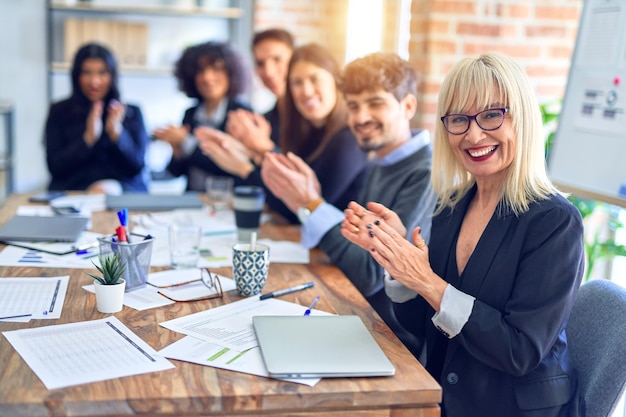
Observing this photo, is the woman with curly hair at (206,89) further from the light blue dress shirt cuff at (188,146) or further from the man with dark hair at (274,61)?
the man with dark hair at (274,61)

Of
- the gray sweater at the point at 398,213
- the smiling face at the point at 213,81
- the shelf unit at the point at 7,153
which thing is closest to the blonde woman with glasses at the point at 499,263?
the gray sweater at the point at 398,213

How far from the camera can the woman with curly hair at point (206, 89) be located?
343 cm

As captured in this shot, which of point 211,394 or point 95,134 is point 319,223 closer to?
point 211,394

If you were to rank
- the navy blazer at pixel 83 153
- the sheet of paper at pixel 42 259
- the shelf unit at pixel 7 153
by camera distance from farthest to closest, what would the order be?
the shelf unit at pixel 7 153
the navy blazer at pixel 83 153
the sheet of paper at pixel 42 259

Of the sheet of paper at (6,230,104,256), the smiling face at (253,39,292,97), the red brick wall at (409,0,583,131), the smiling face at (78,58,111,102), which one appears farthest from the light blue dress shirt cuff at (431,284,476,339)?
the smiling face at (78,58,111,102)

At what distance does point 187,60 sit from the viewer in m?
3.81

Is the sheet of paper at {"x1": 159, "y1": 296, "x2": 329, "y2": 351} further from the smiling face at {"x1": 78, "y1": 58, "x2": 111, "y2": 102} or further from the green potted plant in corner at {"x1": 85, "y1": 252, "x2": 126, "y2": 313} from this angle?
the smiling face at {"x1": 78, "y1": 58, "x2": 111, "y2": 102}

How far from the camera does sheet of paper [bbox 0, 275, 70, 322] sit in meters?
1.41

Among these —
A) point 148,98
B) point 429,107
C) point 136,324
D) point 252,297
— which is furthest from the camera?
point 148,98

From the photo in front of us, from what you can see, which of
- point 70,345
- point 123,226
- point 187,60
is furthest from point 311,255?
point 187,60

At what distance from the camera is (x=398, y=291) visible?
1599mm

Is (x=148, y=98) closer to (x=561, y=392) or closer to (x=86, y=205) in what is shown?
(x=86, y=205)

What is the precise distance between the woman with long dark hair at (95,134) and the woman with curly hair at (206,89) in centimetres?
30

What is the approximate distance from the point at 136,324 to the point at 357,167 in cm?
129
